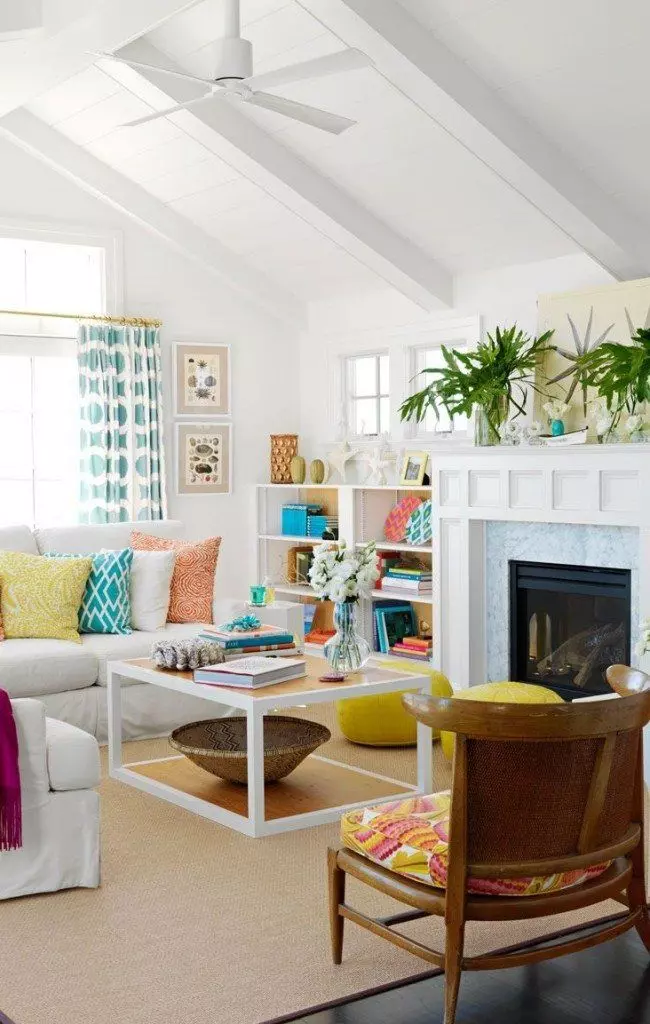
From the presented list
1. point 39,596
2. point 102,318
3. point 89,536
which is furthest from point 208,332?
point 39,596

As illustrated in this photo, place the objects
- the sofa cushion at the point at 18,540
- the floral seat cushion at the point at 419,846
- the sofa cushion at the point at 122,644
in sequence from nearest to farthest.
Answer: the floral seat cushion at the point at 419,846 → the sofa cushion at the point at 122,644 → the sofa cushion at the point at 18,540

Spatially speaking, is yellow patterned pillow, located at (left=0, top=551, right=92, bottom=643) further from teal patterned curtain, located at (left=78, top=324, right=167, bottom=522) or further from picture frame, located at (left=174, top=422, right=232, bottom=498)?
picture frame, located at (left=174, top=422, right=232, bottom=498)

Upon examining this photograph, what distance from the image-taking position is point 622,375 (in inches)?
209

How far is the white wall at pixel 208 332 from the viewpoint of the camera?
7.10 meters

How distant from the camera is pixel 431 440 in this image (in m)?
7.15

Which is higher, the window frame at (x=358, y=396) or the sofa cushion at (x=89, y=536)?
the window frame at (x=358, y=396)

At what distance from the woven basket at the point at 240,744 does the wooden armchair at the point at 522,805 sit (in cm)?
174

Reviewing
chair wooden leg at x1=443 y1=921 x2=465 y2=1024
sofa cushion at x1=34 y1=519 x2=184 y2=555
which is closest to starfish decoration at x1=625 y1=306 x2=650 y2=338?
sofa cushion at x1=34 y1=519 x2=184 y2=555

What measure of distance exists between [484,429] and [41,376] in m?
2.79

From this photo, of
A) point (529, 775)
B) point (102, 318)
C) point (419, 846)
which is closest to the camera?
point (529, 775)

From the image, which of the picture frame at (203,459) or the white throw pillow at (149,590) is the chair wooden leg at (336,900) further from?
the picture frame at (203,459)

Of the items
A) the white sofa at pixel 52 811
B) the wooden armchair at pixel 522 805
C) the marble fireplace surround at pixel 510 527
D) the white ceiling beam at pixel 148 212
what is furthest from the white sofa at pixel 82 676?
the wooden armchair at pixel 522 805

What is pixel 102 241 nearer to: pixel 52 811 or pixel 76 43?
pixel 76 43

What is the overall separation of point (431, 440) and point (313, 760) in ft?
8.48
